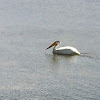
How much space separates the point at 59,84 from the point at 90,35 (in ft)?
13.7

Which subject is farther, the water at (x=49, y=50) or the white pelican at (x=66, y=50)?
the white pelican at (x=66, y=50)

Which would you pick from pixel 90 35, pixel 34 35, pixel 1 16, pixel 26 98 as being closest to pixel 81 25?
pixel 90 35

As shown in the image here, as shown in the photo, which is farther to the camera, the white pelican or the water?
the white pelican

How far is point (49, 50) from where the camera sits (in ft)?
37.3

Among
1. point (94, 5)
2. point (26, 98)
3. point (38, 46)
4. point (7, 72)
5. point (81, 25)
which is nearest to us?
point (26, 98)

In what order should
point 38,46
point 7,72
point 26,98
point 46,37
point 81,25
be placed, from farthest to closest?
point 81,25 < point 46,37 < point 38,46 < point 7,72 < point 26,98

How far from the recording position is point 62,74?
30.7 ft

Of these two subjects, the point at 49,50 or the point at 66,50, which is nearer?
the point at 66,50

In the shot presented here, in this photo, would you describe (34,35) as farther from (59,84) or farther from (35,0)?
(35,0)

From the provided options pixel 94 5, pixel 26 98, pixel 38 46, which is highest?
pixel 94 5

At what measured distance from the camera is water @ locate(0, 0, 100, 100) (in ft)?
27.5

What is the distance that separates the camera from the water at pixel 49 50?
8375 millimetres

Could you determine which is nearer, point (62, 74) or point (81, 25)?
point (62, 74)

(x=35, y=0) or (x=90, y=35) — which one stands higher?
(x=35, y=0)
